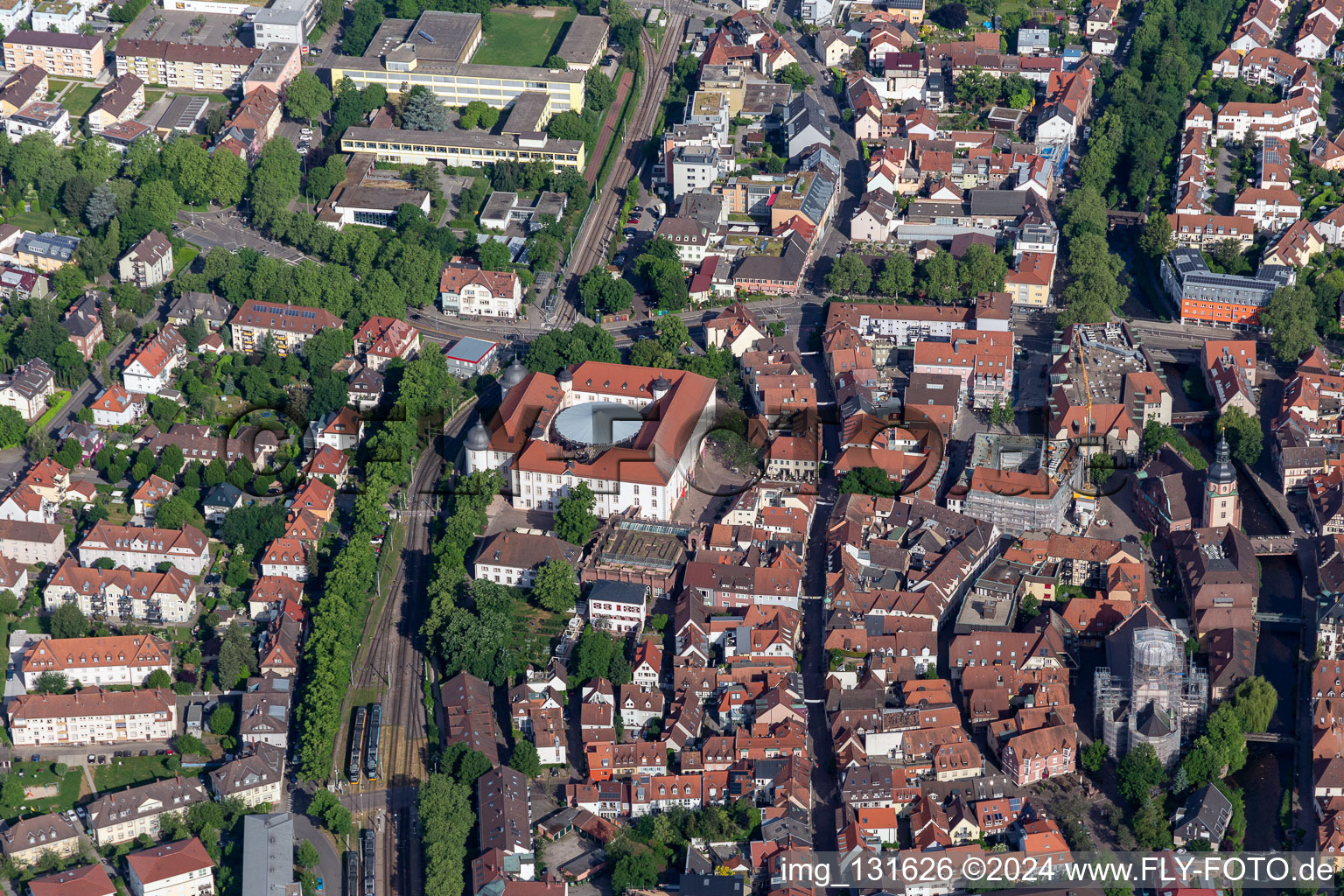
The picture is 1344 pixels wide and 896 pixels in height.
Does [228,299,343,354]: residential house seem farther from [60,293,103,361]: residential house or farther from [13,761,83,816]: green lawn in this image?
[13,761,83,816]: green lawn

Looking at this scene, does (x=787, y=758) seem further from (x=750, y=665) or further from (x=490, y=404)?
(x=490, y=404)

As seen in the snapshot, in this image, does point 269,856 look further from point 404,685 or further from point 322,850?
point 404,685

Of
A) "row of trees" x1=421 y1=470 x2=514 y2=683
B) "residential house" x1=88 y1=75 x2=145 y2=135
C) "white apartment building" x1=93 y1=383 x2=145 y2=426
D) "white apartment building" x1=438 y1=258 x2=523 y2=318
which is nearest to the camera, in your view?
"row of trees" x1=421 y1=470 x2=514 y2=683

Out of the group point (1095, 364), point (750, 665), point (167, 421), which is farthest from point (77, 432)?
point (1095, 364)

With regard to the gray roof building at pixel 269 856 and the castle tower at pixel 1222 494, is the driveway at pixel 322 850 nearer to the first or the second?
the gray roof building at pixel 269 856

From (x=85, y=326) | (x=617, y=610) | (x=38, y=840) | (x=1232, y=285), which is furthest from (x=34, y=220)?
(x=1232, y=285)

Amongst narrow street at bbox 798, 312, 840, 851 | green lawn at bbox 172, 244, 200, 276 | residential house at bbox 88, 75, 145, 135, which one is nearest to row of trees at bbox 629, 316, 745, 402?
narrow street at bbox 798, 312, 840, 851
